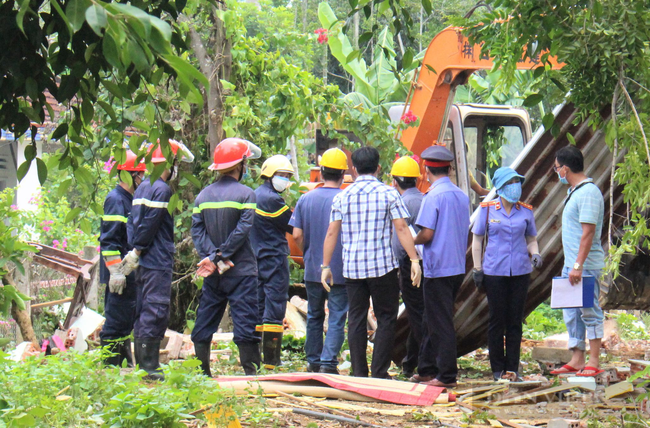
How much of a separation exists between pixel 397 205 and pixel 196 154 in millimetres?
4341

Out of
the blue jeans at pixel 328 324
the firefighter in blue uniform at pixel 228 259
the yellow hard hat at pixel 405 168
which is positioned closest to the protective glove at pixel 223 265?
the firefighter in blue uniform at pixel 228 259

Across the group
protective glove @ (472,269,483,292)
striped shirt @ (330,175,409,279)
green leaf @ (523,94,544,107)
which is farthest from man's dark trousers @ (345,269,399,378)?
green leaf @ (523,94,544,107)

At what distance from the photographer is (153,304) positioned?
22.3ft

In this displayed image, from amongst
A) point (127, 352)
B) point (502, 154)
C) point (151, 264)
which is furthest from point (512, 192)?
point (502, 154)

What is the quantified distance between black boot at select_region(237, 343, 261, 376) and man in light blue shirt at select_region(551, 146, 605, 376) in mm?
2779

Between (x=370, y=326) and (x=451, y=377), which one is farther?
(x=370, y=326)

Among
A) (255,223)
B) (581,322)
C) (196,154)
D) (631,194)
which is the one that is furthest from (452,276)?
(196,154)

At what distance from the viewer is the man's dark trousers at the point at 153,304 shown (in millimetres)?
6785

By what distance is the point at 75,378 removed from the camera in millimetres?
4812

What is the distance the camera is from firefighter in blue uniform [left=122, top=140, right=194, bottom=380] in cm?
676

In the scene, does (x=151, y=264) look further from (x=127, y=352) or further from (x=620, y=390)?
(x=620, y=390)

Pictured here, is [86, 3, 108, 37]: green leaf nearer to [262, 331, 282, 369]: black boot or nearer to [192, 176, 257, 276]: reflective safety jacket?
[192, 176, 257, 276]: reflective safety jacket

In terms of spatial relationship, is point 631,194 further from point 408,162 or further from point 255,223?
point 255,223

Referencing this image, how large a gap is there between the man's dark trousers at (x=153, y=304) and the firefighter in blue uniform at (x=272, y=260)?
3.80ft
